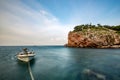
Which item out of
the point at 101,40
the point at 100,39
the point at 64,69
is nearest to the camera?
the point at 64,69

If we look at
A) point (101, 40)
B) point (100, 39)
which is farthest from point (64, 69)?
point (101, 40)

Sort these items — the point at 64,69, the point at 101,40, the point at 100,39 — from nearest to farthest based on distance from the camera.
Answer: the point at 64,69
the point at 100,39
the point at 101,40

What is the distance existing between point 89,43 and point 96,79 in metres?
77.4

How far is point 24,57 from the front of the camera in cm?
2784

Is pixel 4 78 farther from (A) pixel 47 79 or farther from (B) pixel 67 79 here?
(B) pixel 67 79

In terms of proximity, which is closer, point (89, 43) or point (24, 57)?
point (24, 57)

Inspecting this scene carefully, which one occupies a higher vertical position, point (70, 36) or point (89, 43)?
point (70, 36)

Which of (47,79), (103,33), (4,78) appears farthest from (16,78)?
(103,33)

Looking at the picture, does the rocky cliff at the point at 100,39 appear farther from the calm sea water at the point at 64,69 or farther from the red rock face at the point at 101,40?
the calm sea water at the point at 64,69

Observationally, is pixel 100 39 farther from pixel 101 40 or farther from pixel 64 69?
pixel 64 69

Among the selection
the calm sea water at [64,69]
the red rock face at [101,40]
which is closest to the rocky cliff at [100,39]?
the red rock face at [101,40]

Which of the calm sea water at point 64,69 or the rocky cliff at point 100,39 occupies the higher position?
the rocky cliff at point 100,39

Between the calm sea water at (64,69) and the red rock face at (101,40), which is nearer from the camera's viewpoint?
the calm sea water at (64,69)

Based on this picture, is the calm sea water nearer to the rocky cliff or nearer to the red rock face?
the red rock face
